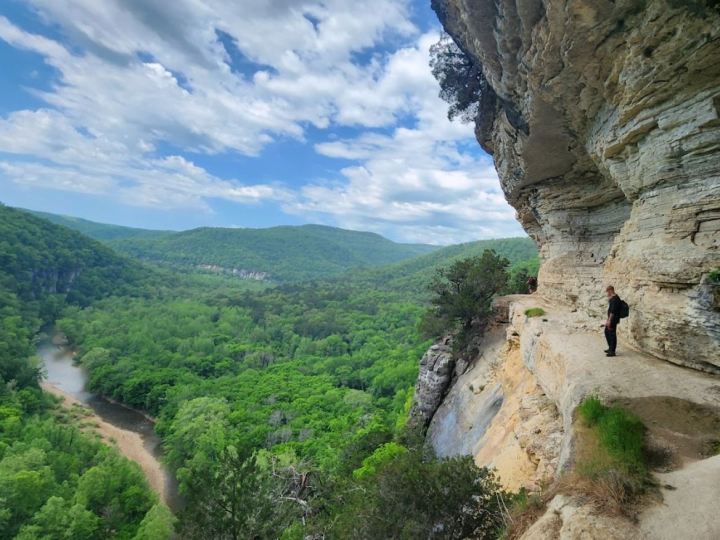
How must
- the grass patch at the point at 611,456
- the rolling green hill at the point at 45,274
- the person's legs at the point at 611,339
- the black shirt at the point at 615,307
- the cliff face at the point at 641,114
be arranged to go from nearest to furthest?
the grass patch at the point at 611,456 < the cliff face at the point at 641,114 < the black shirt at the point at 615,307 < the person's legs at the point at 611,339 < the rolling green hill at the point at 45,274

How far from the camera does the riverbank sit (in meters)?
38.2

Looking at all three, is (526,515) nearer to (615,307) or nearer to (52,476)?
(615,307)

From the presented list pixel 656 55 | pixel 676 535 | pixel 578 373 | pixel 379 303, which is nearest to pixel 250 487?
pixel 578 373

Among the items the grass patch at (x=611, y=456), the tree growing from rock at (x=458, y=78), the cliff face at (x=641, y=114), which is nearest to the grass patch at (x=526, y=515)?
the grass patch at (x=611, y=456)

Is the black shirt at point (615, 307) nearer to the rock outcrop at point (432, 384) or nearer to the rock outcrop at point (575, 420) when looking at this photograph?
the rock outcrop at point (575, 420)

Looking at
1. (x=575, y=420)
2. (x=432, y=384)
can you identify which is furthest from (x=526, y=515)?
(x=432, y=384)

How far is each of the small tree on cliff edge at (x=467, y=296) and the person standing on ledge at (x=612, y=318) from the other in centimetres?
1530

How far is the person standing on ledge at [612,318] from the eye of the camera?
989 cm

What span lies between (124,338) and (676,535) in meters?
97.4

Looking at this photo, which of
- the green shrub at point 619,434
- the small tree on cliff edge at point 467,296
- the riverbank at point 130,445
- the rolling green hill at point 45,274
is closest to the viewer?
the green shrub at point 619,434

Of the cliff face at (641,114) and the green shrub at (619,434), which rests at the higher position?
the cliff face at (641,114)

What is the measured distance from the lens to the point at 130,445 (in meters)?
45.9

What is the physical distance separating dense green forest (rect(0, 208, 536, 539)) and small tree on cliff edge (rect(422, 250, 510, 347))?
211 inches

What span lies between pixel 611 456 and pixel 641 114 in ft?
27.3
